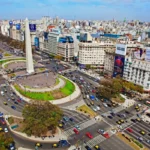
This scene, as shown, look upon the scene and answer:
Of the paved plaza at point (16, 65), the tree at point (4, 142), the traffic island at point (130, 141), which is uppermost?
the paved plaza at point (16, 65)

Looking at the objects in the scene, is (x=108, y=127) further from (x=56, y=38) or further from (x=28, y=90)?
(x=56, y=38)

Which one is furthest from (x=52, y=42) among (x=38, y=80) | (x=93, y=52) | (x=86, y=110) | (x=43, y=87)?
(x=86, y=110)

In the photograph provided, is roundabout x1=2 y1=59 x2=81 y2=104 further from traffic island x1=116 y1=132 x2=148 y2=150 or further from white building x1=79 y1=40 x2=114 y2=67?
white building x1=79 y1=40 x2=114 y2=67

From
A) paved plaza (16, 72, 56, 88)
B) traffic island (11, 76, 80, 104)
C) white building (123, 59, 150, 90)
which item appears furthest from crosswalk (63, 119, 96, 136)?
white building (123, 59, 150, 90)

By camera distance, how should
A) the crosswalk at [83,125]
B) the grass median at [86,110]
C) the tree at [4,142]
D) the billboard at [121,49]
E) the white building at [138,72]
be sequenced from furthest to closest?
the billboard at [121,49] < the white building at [138,72] < the grass median at [86,110] < the crosswalk at [83,125] < the tree at [4,142]

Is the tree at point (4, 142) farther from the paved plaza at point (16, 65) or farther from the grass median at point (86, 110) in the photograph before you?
the paved plaza at point (16, 65)

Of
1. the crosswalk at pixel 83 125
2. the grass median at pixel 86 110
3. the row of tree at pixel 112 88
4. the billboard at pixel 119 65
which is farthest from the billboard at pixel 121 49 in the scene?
the crosswalk at pixel 83 125

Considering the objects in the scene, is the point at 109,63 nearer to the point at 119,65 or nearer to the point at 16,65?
the point at 119,65
